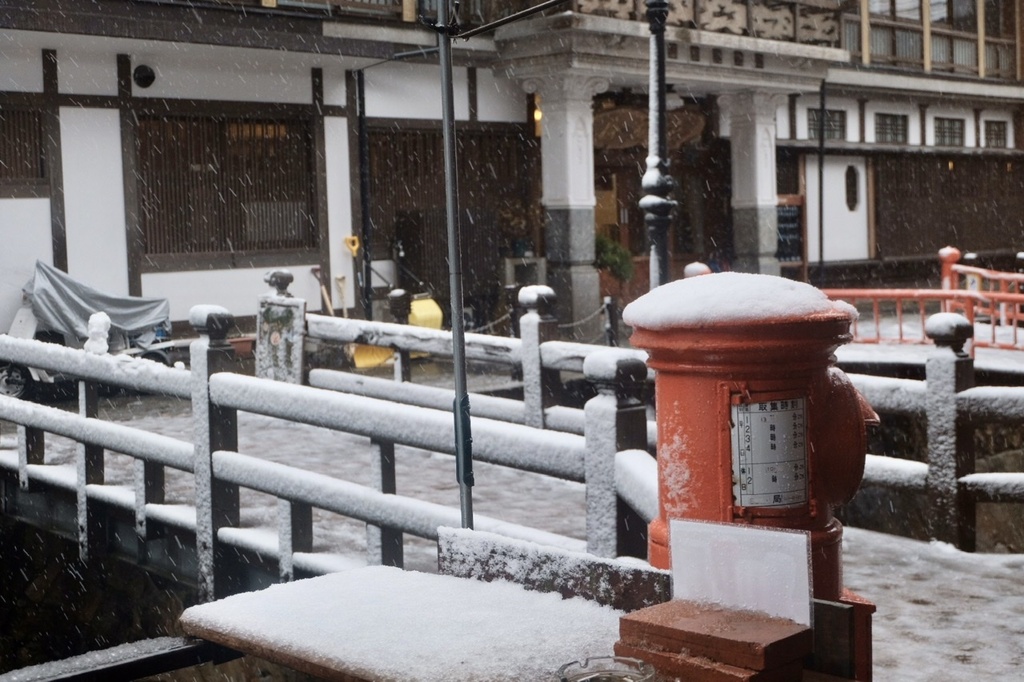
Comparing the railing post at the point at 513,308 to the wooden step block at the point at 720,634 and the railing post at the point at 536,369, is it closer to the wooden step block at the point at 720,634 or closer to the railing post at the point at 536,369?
the railing post at the point at 536,369

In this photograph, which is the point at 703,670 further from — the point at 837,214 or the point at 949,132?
the point at 949,132

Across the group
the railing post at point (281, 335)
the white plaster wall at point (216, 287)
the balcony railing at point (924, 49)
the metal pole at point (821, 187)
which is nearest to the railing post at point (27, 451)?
the railing post at point (281, 335)

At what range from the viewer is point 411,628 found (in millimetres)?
3205

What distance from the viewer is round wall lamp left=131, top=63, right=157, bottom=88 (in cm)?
1530

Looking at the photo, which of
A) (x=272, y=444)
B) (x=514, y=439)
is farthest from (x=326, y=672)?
(x=272, y=444)

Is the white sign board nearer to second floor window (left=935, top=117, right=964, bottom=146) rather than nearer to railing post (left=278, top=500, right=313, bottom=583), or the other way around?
railing post (left=278, top=500, right=313, bottom=583)

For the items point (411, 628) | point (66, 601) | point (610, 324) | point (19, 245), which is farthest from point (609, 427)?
point (19, 245)

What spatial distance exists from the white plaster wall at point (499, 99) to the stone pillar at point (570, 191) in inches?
23.5

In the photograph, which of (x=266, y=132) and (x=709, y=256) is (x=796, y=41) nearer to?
(x=709, y=256)

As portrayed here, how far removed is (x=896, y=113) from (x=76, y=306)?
19219mm

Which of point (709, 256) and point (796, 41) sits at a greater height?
point (796, 41)

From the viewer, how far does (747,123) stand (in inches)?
867

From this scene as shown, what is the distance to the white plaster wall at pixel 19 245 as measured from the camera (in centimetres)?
1435

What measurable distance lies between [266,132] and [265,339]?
6.34 meters
